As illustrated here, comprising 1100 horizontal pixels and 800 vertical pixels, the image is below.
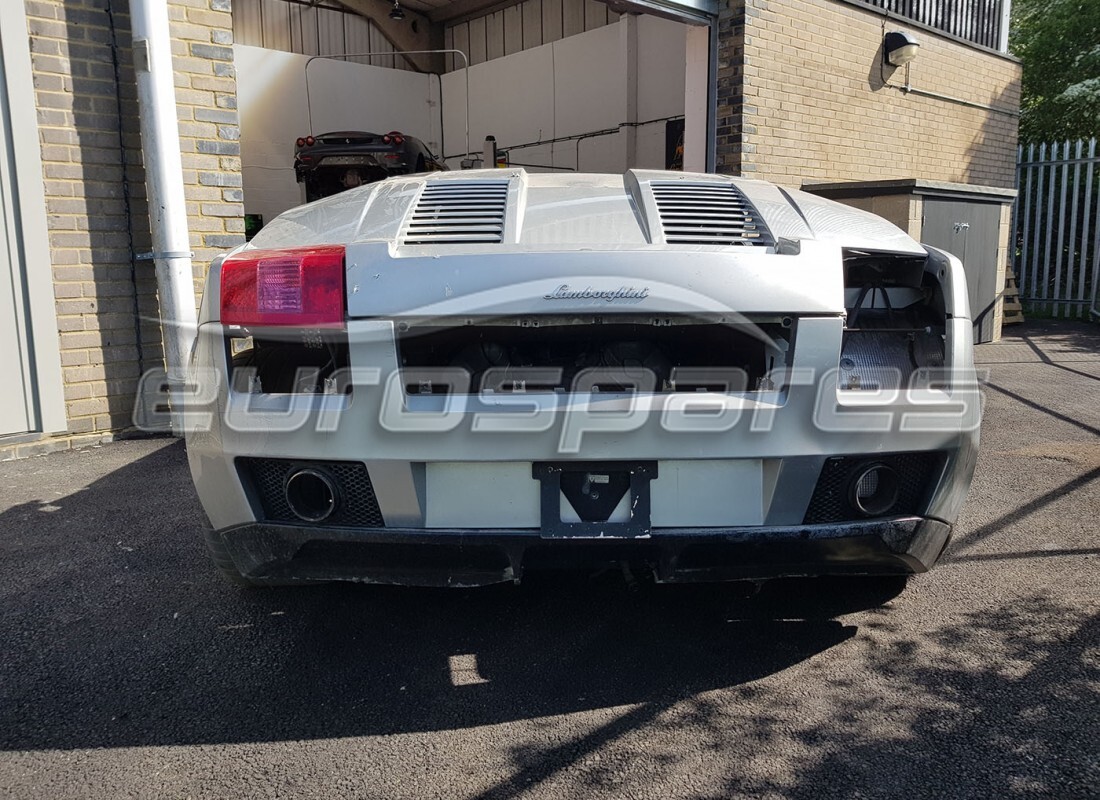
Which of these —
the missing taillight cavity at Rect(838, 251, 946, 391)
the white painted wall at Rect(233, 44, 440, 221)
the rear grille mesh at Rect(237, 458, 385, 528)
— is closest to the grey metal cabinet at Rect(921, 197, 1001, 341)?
the missing taillight cavity at Rect(838, 251, 946, 391)

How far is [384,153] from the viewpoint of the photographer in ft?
38.6

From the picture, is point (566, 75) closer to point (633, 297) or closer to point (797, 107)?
point (797, 107)

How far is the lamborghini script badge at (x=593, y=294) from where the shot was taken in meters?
1.99

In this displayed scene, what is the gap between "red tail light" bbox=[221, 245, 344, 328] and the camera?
2.03 m

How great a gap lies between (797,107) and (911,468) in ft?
25.4

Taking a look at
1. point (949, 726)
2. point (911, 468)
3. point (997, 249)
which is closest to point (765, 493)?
point (911, 468)

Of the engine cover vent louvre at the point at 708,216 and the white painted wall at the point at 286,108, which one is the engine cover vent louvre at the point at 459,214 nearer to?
the engine cover vent louvre at the point at 708,216

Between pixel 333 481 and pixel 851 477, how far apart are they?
125cm

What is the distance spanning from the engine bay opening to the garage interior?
10238 mm

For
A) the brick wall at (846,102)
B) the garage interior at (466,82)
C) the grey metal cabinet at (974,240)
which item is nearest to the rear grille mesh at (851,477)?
the grey metal cabinet at (974,240)

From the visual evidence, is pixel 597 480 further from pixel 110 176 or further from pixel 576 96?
pixel 576 96

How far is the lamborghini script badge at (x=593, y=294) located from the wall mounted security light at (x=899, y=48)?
9292 millimetres

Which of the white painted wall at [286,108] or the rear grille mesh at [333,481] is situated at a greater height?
the white painted wall at [286,108]

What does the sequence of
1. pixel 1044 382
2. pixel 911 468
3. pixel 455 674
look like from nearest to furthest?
pixel 911 468 < pixel 455 674 < pixel 1044 382
